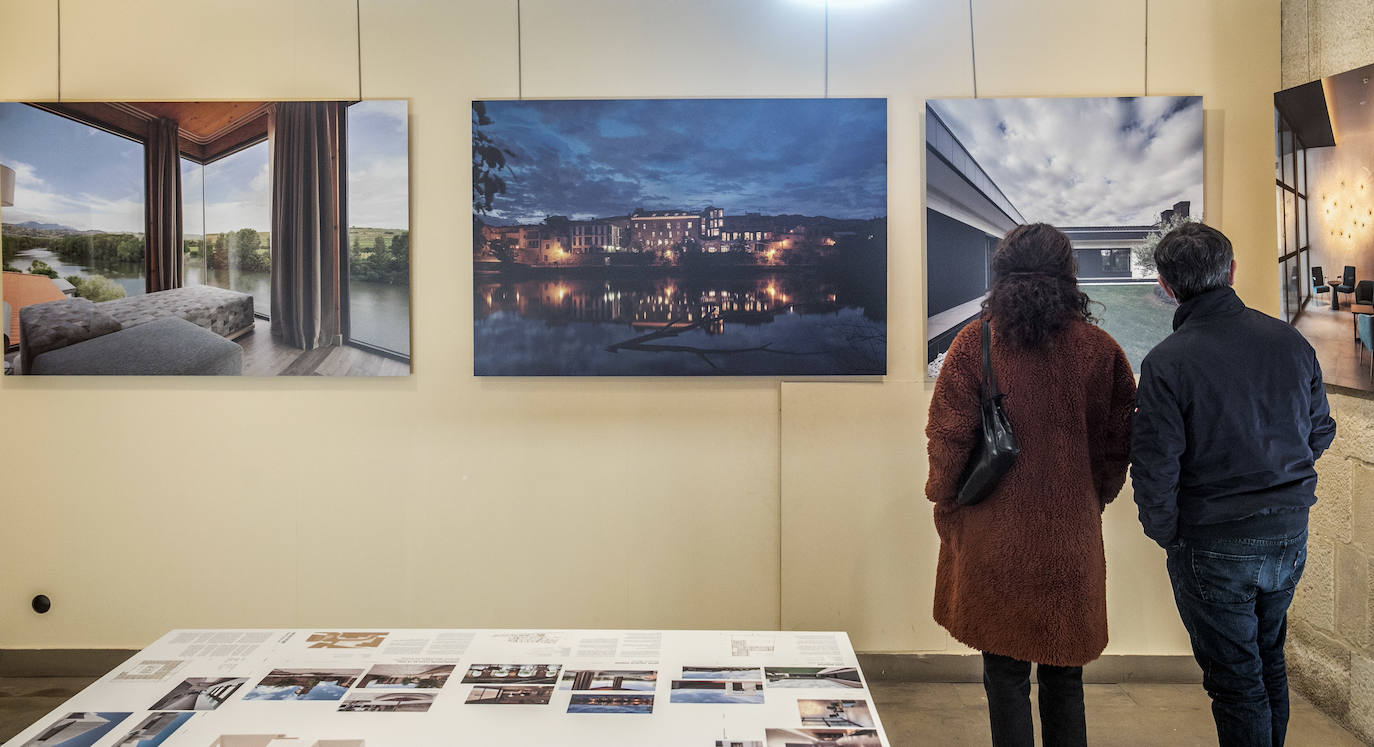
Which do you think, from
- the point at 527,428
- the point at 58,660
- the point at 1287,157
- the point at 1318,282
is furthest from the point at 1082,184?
the point at 58,660

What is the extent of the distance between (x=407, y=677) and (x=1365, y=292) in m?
3.19

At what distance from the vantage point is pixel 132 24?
3.22m

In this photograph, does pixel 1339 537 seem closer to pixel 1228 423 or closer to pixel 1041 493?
pixel 1228 423

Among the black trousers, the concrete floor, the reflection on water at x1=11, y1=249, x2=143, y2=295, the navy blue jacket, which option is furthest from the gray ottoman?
the navy blue jacket

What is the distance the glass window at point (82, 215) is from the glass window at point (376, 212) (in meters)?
0.84

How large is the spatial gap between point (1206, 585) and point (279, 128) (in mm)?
3475

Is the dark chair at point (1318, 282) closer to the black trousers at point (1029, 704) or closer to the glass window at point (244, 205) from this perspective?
the black trousers at point (1029, 704)

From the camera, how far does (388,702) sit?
6.02 feet

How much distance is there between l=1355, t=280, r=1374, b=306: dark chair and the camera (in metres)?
2.70

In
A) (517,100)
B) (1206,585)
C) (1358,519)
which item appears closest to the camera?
(1206,585)

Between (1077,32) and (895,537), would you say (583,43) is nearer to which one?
(1077,32)

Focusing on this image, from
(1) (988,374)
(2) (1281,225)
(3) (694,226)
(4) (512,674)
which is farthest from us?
(3) (694,226)

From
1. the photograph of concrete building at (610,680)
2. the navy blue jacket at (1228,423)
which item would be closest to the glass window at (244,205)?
the photograph of concrete building at (610,680)

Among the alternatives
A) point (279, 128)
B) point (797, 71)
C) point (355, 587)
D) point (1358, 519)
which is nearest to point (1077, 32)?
point (797, 71)
